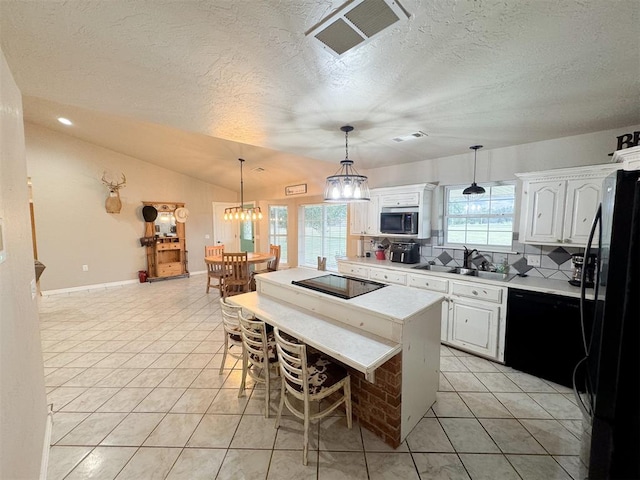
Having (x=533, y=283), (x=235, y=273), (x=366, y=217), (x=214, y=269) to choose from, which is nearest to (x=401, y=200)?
(x=366, y=217)

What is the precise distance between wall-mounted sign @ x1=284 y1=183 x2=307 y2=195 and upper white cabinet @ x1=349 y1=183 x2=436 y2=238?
1510mm

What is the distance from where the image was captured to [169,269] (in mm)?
6543

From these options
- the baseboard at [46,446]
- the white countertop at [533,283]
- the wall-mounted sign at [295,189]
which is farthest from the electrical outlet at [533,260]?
the baseboard at [46,446]

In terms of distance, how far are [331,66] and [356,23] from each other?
37 cm

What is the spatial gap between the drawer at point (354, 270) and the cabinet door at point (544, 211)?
1.94 meters

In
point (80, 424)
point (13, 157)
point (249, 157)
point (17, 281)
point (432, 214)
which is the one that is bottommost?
point (80, 424)

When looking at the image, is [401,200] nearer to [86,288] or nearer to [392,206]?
[392,206]

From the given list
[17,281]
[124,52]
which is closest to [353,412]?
[17,281]

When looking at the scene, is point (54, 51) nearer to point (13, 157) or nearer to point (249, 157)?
point (13, 157)

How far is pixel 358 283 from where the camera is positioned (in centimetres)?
254

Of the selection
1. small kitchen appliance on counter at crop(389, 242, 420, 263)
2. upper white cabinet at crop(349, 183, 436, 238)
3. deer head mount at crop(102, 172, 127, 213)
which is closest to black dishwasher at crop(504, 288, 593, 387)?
small kitchen appliance on counter at crop(389, 242, 420, 263)

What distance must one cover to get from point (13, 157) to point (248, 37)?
1.57m

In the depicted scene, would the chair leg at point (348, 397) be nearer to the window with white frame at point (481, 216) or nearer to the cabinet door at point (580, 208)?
the cabinet door at point (580, 208)

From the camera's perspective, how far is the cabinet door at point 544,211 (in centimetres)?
256
